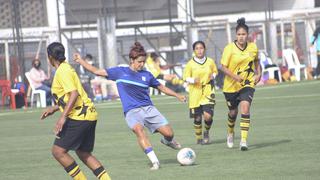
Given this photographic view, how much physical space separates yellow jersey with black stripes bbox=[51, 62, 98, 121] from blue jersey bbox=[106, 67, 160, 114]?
2.19 metres

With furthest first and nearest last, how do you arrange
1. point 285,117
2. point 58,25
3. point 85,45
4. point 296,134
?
point 85,45
point 58,25
point 285,117
point 296,134

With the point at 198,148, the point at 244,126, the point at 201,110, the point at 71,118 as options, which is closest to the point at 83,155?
the point at 71,118

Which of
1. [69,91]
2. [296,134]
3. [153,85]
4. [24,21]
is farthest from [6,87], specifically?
[69,91]

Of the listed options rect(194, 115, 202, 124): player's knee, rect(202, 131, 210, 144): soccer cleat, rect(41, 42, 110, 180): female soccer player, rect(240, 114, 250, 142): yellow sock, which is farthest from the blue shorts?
rect(194, 115, 202, 124): player's knee

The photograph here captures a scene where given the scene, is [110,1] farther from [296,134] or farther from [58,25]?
[296,134]

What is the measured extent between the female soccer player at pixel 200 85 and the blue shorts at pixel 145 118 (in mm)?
2936

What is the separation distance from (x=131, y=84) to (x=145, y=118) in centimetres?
54

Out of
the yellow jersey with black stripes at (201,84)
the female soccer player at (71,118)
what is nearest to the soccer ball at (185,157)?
the female soccer player at (71,118)

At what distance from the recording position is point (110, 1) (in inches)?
1638

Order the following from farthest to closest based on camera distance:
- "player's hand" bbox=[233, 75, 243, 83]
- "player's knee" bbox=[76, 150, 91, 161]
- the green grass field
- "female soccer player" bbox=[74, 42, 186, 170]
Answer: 1. "player's hand" bbox=[233, 75, 243, 83]
2. "female soccer player" bbox=[74, 42, 186, 170]
3. the green grass field
4. "player's knee" bbox=[76, 150, 91, 161]

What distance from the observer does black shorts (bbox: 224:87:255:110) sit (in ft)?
46.4

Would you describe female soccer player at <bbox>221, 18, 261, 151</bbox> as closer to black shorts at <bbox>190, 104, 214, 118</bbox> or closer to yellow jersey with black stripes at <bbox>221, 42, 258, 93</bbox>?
yellow jersey with black stripes at <bbox>221, 42, 258, 93</bbox>

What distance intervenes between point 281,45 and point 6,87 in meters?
13.1

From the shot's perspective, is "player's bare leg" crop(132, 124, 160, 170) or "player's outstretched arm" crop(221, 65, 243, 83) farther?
"player's outstretched arm" crop(221, 65, 243, 83)
